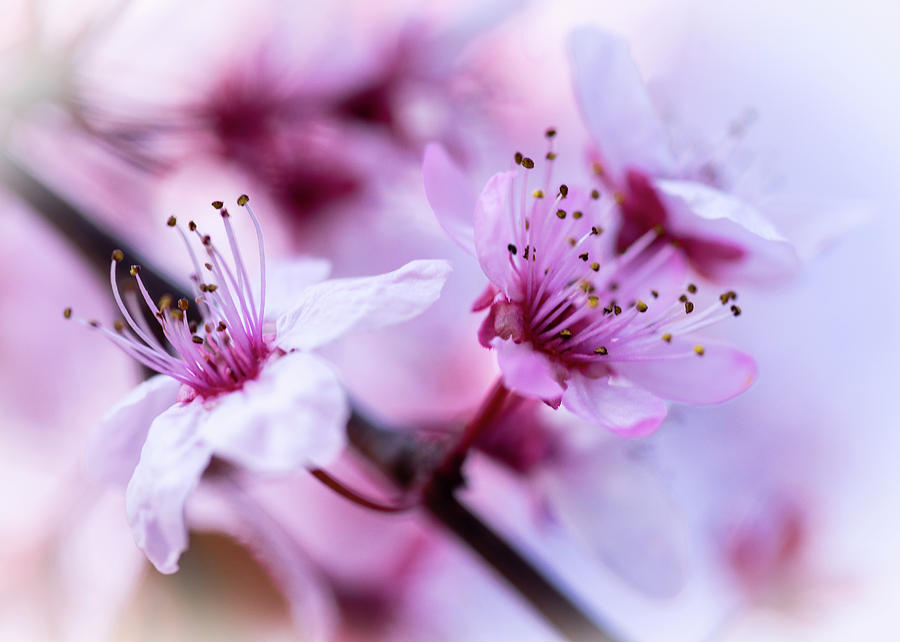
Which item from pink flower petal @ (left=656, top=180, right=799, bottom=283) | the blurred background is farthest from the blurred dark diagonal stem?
pink flower petal @ (left=656, top=180, right=799, bottom=283)

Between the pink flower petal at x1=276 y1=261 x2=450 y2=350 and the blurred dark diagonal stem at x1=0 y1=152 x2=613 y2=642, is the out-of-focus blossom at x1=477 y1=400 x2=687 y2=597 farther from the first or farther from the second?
the pink flower petal at x1=276 y1=261 x2=450 y2=350

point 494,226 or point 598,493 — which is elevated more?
point 494,226

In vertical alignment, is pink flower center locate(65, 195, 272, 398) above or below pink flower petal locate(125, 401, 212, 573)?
above

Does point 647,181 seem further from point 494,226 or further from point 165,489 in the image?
point 165,489

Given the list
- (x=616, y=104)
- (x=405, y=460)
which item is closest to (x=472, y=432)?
(x=405, y=460)

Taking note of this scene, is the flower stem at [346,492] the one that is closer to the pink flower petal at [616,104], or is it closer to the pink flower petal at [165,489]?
the pink flower petal at [165,489]

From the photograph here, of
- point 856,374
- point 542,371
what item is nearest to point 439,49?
point 542,371

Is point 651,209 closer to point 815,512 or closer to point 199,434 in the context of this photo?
point 199,434
